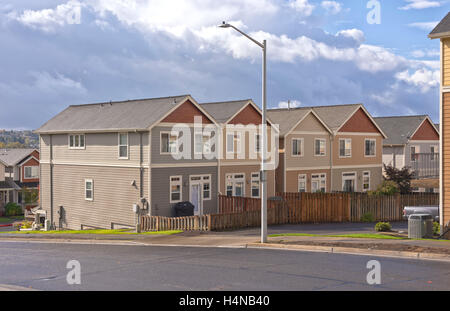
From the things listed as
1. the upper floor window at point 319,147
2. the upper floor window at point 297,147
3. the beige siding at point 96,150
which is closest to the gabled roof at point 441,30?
the beige siding at point 96,150

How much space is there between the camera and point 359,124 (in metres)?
48.7

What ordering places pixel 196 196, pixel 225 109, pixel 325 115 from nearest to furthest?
pixel 196 196 → pixel 225 109 → pixel 325 115

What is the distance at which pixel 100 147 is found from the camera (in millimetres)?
38344

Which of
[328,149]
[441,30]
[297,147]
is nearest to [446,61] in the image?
[441,30]

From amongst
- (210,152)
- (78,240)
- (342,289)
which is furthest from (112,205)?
(342,289)

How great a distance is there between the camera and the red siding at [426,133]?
5522 centimetres

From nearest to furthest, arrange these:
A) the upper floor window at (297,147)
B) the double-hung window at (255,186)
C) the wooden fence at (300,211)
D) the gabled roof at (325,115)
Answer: the wooden fence at (300,211) < the double-hung window at (255,186) < the upper floor window at (297,147) < the gabled roof at (325,115)

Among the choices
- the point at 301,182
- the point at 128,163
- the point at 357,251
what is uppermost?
the point at 128,163

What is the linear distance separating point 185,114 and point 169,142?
2.22 metres

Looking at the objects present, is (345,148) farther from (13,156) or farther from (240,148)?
(13,156)

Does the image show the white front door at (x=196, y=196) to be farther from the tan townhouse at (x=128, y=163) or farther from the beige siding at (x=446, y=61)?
the beige siding at (x=446, y=61)

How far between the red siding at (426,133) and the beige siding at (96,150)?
102 feet

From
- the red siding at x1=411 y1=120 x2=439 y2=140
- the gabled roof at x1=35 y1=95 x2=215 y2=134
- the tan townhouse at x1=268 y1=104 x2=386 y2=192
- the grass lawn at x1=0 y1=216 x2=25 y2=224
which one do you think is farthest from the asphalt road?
the grass lawn at x1=0 y1=216 x2=25 y2=224

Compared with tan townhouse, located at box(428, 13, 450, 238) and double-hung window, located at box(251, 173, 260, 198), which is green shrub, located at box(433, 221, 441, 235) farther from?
double-hung window, located at box(251, 173, 260, 198)
